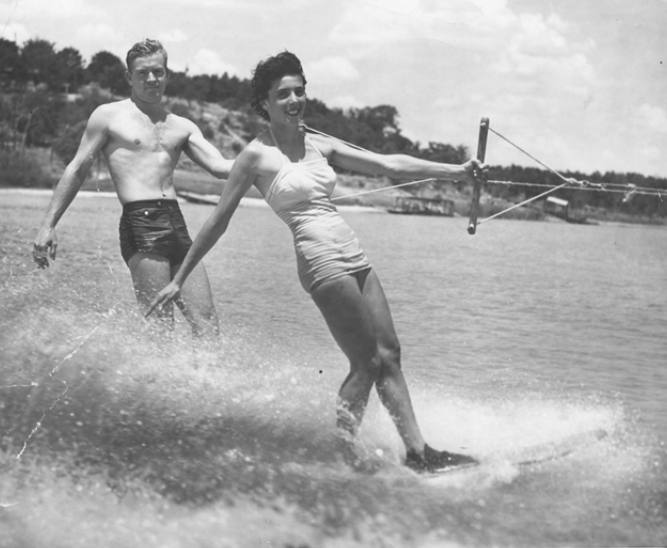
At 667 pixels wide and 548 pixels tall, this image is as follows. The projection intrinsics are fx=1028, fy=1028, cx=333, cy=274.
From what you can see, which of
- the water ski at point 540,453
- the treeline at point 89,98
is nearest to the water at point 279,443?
the water ski at point 540,453

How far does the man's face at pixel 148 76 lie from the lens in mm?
6148

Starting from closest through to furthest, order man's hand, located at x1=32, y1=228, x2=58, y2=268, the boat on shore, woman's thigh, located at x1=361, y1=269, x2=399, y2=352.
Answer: woman's thigh, located at x1=361, y1=269, x2=399, y2=352 → man's hand, located at x1=32, y1=228, x2=58, y2=268 → the boat on shore

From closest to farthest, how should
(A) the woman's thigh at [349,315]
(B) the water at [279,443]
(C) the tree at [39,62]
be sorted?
(B) the water at [279,443] < (A) the woman's thigh at [349,315] < (C) the tree at [39,62]

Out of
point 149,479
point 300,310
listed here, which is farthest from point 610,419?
point 300,310

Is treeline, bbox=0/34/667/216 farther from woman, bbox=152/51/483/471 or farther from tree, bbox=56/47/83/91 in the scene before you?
woman, bbox=152/51/483/471

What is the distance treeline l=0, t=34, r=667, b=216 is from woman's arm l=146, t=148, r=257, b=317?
2560 inches

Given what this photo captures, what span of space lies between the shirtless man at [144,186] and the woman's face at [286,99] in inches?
41.9

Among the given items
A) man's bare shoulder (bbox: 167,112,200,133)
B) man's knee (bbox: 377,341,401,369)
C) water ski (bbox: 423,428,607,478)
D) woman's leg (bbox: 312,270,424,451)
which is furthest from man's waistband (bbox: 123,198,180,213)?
water ski (bbox: 423,428,607,478)

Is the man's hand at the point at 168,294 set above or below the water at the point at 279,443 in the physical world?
above

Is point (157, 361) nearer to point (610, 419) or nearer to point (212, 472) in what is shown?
point (212, 472)

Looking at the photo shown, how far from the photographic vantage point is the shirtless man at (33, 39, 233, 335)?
6.10m

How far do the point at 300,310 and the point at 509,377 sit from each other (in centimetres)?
501

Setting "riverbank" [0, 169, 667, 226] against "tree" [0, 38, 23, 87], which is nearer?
"riverbank" [0, 169, 667, 226]

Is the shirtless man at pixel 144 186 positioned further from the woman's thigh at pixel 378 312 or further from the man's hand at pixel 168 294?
the woman's thigh at pixel 378 312
